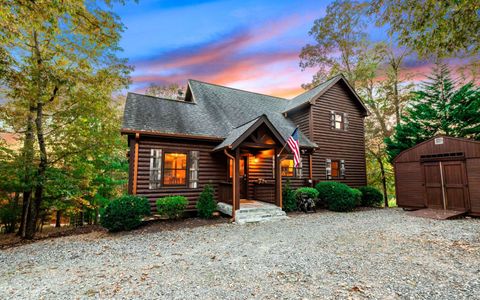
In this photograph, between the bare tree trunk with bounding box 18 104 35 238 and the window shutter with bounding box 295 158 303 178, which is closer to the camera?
the bare tree trunk with bounding box 18 104 35 238

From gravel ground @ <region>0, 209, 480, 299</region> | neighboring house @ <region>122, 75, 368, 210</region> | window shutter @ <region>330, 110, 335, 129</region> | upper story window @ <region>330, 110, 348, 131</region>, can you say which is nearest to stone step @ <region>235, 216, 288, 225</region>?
neighboring house @ <region>122, 75, 368, 210</region>

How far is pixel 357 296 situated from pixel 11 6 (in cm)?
865

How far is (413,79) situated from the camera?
55.8 feet

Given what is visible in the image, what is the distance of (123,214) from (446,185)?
13.2 m

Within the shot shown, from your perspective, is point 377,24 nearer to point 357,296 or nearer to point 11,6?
point 357,296

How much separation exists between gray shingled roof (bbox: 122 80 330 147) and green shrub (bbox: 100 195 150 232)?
2827 millimetres

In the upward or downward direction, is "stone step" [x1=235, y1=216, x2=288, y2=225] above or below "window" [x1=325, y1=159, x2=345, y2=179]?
below

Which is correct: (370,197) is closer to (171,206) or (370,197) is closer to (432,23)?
(432,23)

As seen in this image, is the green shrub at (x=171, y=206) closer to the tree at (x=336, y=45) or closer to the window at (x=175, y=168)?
the window at (x=175, y=168)

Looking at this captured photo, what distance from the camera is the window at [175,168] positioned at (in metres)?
9.28

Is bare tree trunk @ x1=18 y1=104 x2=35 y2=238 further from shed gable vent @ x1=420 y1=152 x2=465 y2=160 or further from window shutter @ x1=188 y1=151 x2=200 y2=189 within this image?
shed gable vent @ x1=420 y1=152 x2=465 y2=160

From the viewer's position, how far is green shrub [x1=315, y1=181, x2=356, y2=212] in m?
10.4

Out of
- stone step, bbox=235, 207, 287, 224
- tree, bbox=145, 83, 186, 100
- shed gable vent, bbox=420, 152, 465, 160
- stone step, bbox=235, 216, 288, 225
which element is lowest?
stone step, bbox=235, 216, 288, 225

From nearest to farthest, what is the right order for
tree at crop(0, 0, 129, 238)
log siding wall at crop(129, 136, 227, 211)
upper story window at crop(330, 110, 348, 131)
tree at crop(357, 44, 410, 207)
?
tree at crop(0, 0, 129, 238)
log siding wall at crop(129, 136, 227, 211)
upper story window at crop(330, 110, 348, 131)
tree at crop(357, 44, 410, 207)
